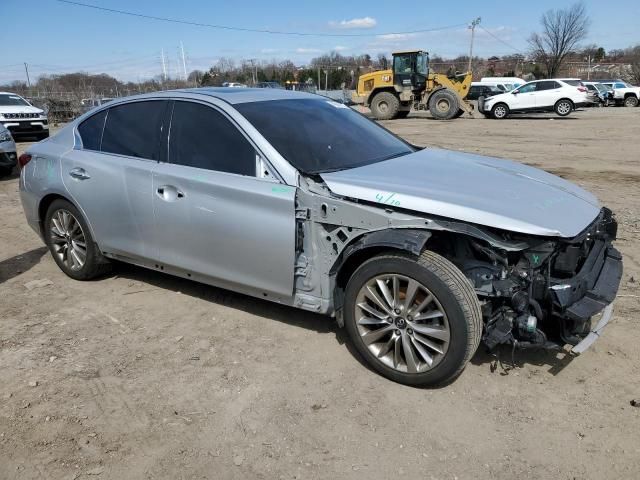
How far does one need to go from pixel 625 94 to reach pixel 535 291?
37139mm

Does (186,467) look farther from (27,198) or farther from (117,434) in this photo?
(27,198)

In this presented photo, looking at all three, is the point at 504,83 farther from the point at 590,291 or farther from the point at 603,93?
the point at 590,291

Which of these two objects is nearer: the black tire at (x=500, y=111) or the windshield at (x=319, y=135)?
the windshield at (x=319, y=135)

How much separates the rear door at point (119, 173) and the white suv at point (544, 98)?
2331 cm

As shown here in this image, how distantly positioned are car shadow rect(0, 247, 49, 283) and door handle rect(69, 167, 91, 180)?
4.77ft


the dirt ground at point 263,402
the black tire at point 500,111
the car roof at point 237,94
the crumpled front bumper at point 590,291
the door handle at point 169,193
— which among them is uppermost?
the car roof at point 237,94

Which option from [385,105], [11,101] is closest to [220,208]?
[11,101]

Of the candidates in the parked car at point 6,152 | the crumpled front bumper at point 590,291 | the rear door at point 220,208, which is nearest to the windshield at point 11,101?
the parked car at point 6,152

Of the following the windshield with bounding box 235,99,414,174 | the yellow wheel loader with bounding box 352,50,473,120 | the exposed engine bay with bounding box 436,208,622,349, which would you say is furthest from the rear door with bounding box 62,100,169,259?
the yellow wheel loader with bounding box 352,50,473,120

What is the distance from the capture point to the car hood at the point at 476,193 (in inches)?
113

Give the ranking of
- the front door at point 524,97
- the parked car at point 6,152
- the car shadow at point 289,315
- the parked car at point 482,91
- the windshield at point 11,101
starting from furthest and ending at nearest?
the parked car at point 482,91 < the front door at point 524,97 < the windshield at point 11,101 < the parked car at point 6,152 < the car shadow at point 289,315

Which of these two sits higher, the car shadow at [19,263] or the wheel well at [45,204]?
the wheel well at [45,204]

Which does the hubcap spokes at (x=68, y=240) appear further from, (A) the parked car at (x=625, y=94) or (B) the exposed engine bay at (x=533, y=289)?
(A) the parked car at (x=625, y=94)

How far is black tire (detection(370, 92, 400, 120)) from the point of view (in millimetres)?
24375
